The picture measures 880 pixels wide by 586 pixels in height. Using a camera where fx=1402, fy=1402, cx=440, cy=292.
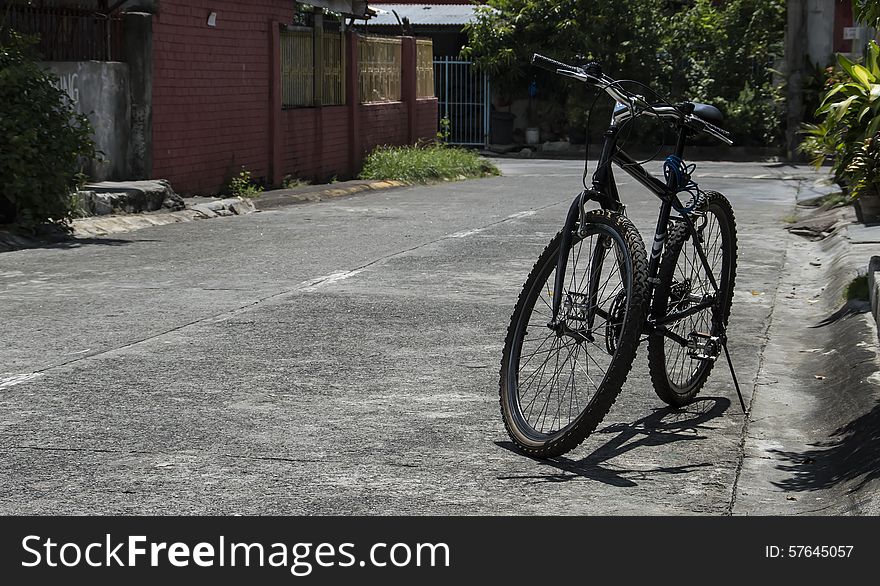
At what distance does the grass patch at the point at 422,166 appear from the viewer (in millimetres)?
23188

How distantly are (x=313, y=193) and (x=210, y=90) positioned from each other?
2130mm

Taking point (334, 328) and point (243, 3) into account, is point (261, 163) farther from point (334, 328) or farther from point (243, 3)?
point (334, 328)

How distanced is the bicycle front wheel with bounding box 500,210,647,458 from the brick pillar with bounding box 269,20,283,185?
48.4ft

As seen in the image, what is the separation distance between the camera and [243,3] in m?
19.4

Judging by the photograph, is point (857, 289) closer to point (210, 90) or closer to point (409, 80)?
point (210, 90)

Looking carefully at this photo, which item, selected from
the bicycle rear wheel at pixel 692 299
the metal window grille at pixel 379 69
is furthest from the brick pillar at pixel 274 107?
the bicycle rear wheel at pixel 692 299

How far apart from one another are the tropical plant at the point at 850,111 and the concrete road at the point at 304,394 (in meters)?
1.37

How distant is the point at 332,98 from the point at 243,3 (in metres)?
3.93

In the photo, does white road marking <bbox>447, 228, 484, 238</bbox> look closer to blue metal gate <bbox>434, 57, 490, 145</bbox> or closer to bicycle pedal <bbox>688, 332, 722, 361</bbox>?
bicycle pedal <bbox>688, 332, 722, 361</bbox>

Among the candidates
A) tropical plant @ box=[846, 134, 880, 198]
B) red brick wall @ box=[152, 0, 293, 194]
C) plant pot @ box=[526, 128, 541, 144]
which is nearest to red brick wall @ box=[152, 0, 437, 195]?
red brick wall @ box=[152, 0, 293, 194]

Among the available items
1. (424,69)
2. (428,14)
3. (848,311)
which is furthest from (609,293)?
(428,14)

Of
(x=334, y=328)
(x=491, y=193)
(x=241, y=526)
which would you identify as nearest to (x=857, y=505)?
(x=241, y=526)

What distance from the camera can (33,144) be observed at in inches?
509

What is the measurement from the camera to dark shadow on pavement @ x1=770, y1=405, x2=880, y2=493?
5109 millimetres
